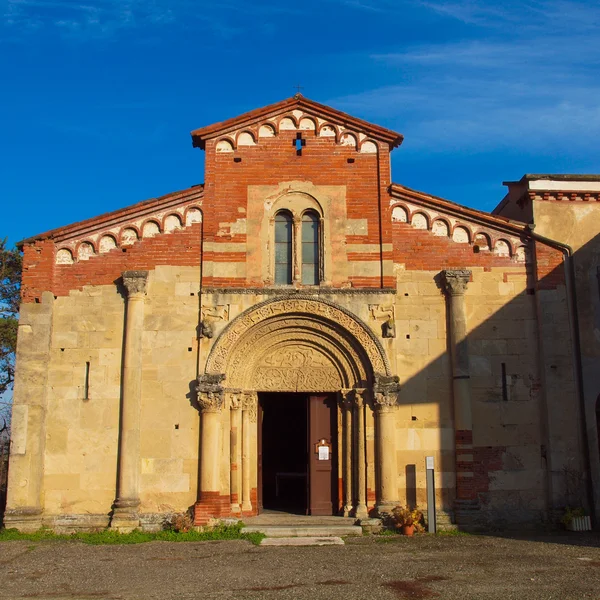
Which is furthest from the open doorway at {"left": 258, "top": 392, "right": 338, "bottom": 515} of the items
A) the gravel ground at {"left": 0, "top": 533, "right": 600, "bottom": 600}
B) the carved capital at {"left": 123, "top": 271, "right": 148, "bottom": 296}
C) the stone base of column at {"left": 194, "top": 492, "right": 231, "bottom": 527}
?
the carved capital at {"left": 123, "top": 271, "right": 148, "bottom": 296}

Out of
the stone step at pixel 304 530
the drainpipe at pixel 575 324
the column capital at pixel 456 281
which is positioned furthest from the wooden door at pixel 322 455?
the drainpipe at pixel 575 324

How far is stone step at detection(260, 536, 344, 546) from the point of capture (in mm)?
13641

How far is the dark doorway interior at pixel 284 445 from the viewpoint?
67.5 feet

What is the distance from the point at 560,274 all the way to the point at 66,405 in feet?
35.8

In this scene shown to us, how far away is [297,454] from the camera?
22.0 m

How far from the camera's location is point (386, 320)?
1591 cm

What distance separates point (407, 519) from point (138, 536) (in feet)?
17.3

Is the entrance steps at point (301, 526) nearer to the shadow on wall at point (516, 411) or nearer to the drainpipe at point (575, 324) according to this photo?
the shadow on wall at point (516, 411)

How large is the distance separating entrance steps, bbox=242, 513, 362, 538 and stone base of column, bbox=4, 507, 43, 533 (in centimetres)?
419

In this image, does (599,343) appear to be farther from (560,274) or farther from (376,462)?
(376,462)

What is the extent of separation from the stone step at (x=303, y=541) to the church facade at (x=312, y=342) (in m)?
1.44

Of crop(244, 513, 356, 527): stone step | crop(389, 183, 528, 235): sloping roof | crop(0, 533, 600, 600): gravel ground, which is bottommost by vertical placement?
crop(0, 533, 600, 600): gravel ground

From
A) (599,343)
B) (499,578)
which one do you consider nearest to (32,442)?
(499,578)

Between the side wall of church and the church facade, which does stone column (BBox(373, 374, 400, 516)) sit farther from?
the side wall of church
